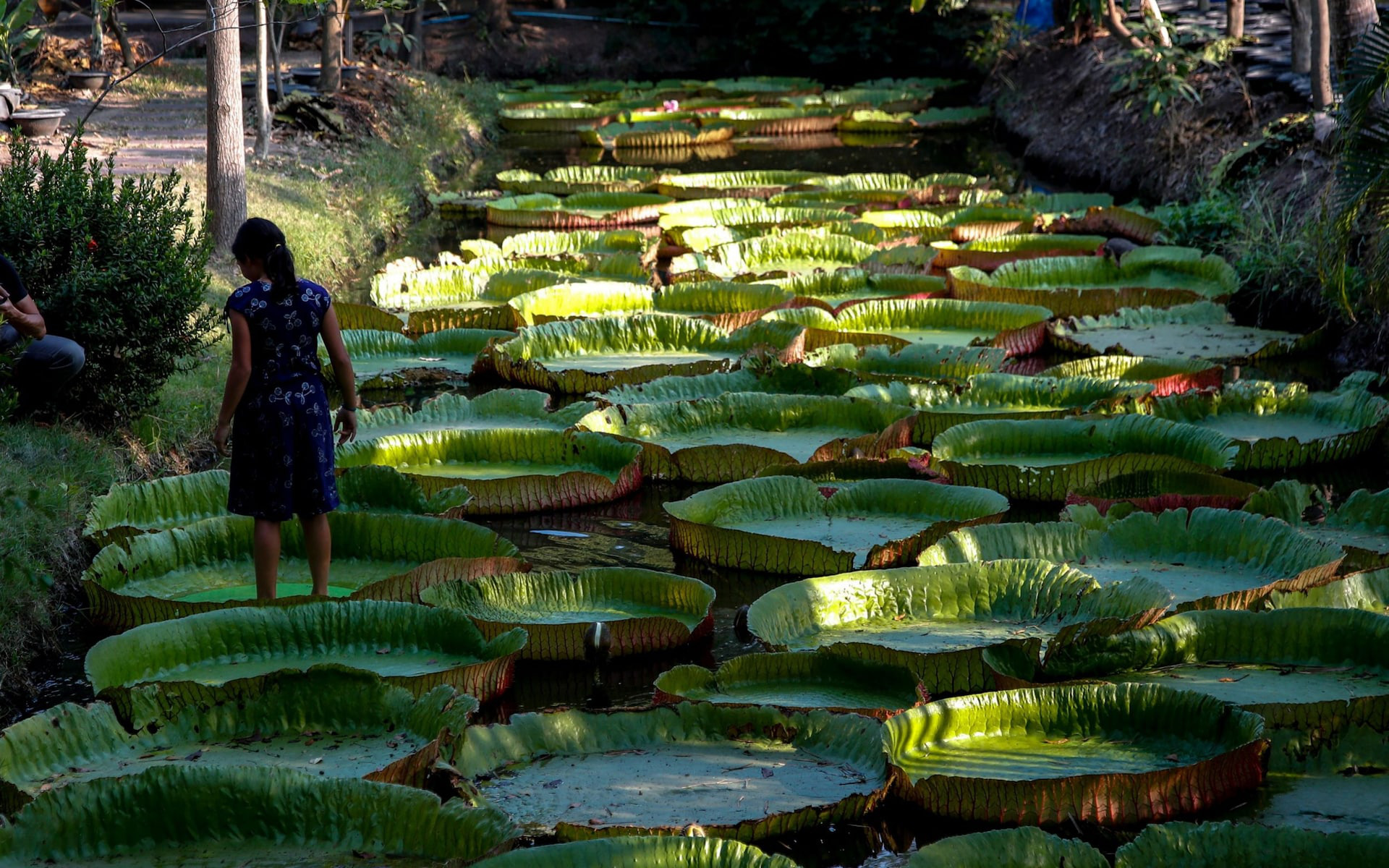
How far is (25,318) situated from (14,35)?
10.5 metres

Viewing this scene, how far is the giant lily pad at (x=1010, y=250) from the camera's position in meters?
11.2

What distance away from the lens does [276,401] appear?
15.5 feet

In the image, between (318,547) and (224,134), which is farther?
(224,134)

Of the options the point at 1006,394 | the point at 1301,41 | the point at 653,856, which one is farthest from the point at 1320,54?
the point at 653,856

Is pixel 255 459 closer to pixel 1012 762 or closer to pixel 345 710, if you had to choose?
pixel 345 710

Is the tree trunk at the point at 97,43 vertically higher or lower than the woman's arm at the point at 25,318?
higher

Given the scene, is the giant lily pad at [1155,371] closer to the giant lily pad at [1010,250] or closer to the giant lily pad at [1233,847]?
the giant lily pad at [1010,250]

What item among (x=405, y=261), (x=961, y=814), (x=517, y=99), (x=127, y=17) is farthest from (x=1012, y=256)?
(x=127, y=17)

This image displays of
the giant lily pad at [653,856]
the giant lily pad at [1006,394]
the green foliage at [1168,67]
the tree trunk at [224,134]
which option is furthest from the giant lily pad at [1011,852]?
the green foliage at [1168,67]

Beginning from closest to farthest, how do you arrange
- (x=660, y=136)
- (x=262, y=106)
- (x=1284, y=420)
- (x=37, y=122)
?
1. (x=1284, y=420)
2. (x=37, y=122)
3. (x=262, y=106)
4. (x=660, y=136)

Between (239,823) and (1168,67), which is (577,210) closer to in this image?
(1168,67)

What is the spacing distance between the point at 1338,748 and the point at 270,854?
2.70m

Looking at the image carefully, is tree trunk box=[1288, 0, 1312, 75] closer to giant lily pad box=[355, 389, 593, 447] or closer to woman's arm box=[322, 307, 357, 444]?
giant lily pad box=[355, 389, 593, 447]

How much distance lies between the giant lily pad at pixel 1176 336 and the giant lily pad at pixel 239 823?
577cm
